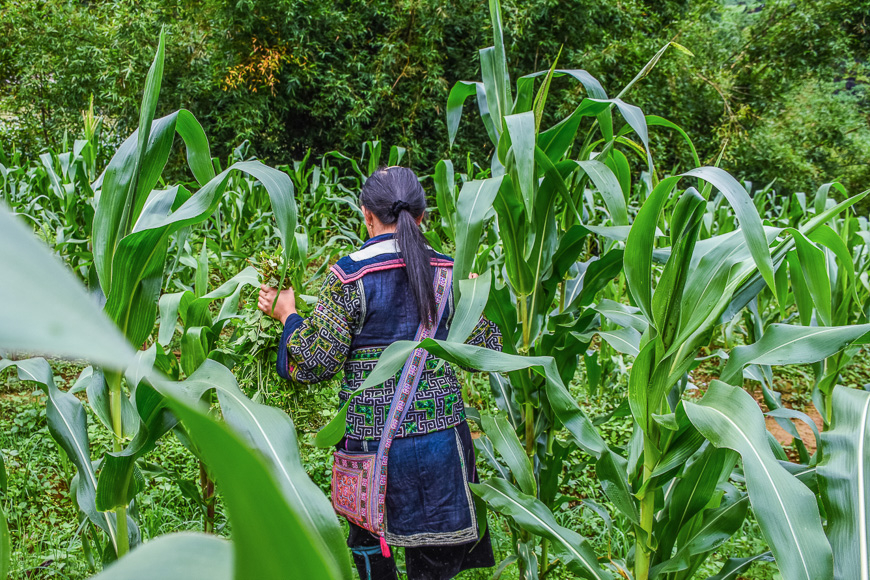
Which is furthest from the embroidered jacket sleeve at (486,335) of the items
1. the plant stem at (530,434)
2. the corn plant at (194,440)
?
the corn plant at (194,440)

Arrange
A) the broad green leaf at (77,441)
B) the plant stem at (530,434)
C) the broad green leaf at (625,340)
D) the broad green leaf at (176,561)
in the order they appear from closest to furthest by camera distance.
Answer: the broad green leaf at (176,561) < the broad green leaf at (77,441) < the broad green leaf at (625,340) < the plant stem at (530,434)

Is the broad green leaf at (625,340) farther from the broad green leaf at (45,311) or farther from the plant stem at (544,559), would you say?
the broad green leaf at (45,311)

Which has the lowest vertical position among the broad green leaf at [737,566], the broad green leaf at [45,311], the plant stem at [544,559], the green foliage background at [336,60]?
the plant stem at [544,559]

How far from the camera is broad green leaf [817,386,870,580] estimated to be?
0.72 m

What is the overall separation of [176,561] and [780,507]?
77cm

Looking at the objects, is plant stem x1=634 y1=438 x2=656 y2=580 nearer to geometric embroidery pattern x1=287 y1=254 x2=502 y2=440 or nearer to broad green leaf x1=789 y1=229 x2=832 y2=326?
broad green leaf x1=789 y1=229 x2=832 y2=326

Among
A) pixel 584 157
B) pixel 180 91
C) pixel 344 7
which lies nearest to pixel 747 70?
pixel 344 7

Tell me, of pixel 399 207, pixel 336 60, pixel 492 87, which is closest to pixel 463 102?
pixel 492 87

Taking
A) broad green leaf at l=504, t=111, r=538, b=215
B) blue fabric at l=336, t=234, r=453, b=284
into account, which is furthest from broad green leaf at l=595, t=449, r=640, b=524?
blue fabric at l=336, t=234, r=453, b=284

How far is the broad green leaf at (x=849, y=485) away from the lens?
724 mm

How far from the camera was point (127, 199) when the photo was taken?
0.91m

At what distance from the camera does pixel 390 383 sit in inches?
56.2

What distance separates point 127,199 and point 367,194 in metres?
0.67

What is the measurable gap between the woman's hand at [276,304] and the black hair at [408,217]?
0.33m
